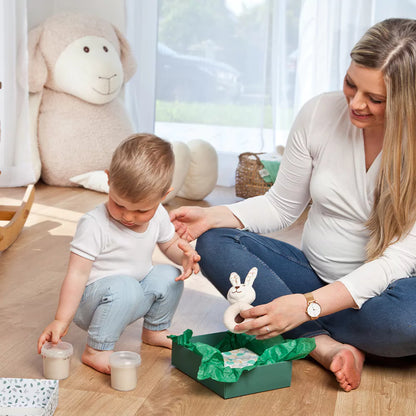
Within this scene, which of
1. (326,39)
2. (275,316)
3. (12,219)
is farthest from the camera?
(326,39)

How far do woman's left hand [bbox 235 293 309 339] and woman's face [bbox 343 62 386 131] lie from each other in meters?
0.38

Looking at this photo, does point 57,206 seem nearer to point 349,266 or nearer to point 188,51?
point 188,51

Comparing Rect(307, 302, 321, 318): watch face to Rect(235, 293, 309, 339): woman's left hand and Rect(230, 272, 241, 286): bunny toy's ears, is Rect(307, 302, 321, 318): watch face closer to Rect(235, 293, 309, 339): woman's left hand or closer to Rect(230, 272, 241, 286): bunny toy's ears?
Rect(235, 293, 309, 339): woman's left hand

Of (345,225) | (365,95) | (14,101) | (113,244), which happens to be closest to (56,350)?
(113,244)

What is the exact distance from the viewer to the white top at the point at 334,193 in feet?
4.50

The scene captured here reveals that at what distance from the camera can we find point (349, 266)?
1474 millimetres

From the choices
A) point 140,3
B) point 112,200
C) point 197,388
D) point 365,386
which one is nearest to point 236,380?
point 197,388

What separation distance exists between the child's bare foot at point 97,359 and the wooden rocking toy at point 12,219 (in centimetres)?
87

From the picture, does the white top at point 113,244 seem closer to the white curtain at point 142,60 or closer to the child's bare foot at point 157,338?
the child's bare foot at point 157,338

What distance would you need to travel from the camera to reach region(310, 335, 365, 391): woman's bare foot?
133cm

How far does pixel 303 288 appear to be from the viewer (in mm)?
1528

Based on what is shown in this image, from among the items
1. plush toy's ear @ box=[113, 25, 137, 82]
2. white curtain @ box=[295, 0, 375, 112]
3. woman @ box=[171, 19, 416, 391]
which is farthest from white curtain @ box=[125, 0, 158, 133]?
woman @ box=[171, 19, 416, 391]

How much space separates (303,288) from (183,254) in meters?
0.29

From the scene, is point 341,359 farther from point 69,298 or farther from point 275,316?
point 69,298
